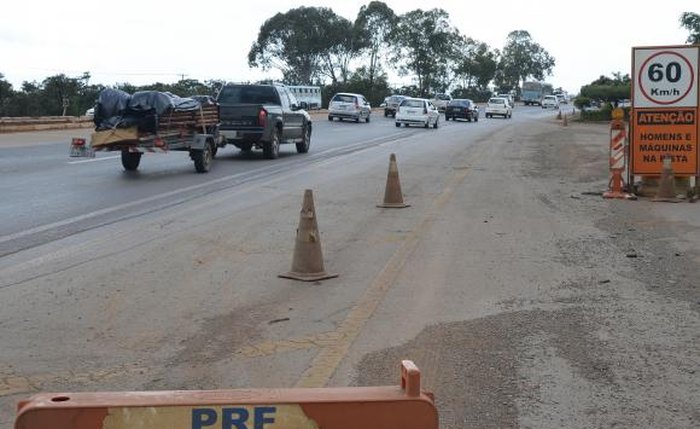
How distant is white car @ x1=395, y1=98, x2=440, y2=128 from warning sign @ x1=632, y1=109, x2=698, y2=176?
28454mm

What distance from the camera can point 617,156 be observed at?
14398 millimetres

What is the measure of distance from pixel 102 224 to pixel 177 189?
3963mm

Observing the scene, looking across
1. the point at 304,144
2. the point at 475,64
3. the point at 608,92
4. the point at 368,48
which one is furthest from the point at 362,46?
the point at 304,144

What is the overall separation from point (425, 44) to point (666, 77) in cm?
9226

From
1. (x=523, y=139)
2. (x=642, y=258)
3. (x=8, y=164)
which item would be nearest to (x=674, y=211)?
(x=642, y=258)

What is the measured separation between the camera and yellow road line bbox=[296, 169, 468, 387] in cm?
516

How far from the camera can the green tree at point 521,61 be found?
5694 inches

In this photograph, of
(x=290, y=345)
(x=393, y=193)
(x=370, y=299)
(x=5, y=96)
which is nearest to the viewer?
(x=290, y=345)

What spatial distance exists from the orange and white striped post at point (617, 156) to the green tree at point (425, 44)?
88.7 meters

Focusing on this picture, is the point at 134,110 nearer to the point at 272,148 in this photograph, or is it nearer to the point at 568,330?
the point at 272,148

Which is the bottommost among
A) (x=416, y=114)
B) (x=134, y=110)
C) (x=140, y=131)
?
(x=416, y=114)

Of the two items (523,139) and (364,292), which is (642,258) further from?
(523,139)

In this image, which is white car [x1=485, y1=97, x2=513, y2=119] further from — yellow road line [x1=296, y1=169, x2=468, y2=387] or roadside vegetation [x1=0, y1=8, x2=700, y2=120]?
yellow road line [x1=296, y1=169, x2=468, y2=387]

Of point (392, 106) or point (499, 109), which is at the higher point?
point (392, 106)
